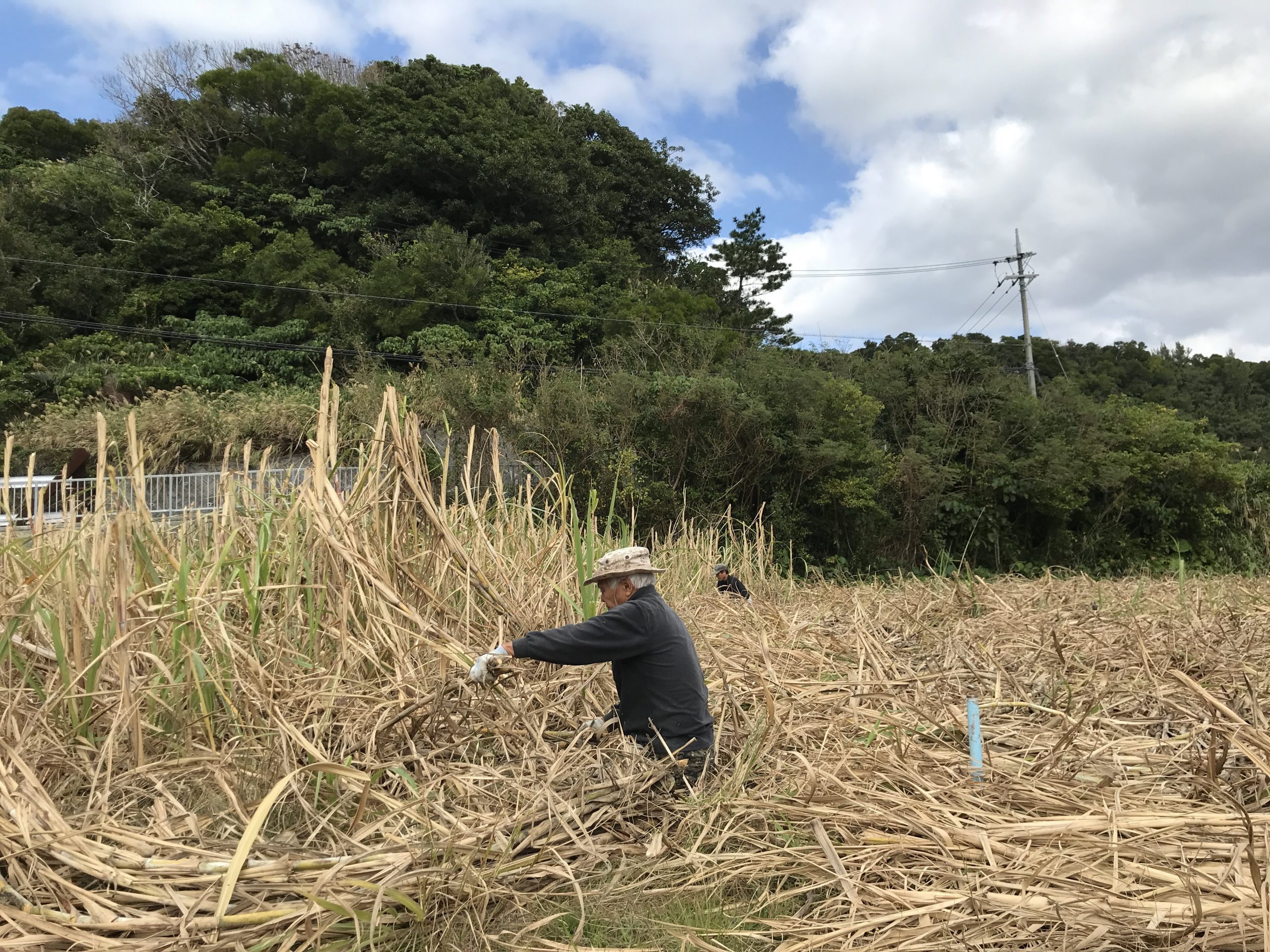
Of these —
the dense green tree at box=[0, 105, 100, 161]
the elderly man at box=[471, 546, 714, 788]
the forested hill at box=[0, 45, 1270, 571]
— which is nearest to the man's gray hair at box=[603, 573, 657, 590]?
the elderly man at box=[471, 546, 714, 788]

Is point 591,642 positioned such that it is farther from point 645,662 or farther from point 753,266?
point 753,266

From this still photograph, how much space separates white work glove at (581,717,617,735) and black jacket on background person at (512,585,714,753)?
6 cm

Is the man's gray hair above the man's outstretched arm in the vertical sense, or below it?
above

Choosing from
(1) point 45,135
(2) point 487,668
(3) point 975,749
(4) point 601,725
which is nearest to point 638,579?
(4) point 601,725

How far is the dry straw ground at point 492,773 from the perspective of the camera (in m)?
1.71

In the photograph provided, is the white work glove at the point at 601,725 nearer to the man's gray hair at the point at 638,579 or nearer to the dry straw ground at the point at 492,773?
the dry straw ground at the point at 492,773

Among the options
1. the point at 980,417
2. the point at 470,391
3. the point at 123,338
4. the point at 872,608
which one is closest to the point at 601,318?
the point at 470,391

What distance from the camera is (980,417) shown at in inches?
548

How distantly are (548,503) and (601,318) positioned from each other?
49.4ft

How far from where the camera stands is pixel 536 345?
17297mm

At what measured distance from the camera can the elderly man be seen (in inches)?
93.0

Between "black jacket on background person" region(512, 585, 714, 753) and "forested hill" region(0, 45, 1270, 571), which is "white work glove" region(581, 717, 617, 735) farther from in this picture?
"forested hill" region(0, 45, 1270, 571)

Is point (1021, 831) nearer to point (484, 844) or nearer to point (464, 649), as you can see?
point (484, 844)

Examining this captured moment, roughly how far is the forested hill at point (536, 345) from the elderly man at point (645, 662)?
2632 mm
